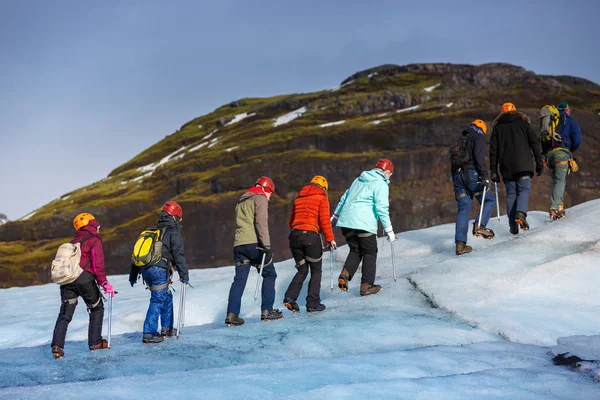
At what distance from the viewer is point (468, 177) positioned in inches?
533

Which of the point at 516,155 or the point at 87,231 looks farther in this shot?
the point at 516,155

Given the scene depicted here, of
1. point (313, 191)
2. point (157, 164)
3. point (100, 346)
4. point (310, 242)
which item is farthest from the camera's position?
point (157, 164)

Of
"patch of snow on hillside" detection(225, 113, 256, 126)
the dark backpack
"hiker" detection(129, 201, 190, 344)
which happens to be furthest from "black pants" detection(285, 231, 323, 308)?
"patch of snow on hillside" detection(225, 113, 256, 126)

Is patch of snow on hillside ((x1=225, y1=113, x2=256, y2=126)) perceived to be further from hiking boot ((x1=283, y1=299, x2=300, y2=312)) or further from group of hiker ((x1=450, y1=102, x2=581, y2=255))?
hiking boot ((x1=283, y1=299, x2=300, y2=312))

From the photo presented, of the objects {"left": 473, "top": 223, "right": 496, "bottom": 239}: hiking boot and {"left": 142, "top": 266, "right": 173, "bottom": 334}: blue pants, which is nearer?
{"left": 142, "top": 266, "right": 173, "bottom": 334}: blue pants

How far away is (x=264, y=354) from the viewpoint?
8.20 meters

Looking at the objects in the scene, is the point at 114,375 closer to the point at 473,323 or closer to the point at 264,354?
the point at 264,354

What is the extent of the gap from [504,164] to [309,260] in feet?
19.5

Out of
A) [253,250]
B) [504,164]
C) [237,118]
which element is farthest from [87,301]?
[237,118]

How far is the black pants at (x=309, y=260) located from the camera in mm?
11141

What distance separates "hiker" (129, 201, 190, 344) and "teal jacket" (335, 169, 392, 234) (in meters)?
3.31

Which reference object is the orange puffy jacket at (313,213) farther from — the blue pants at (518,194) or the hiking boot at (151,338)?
the blue pants at (518,194)

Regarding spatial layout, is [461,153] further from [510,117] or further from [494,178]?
[510,117]

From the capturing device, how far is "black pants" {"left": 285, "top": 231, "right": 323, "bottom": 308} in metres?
11.1
